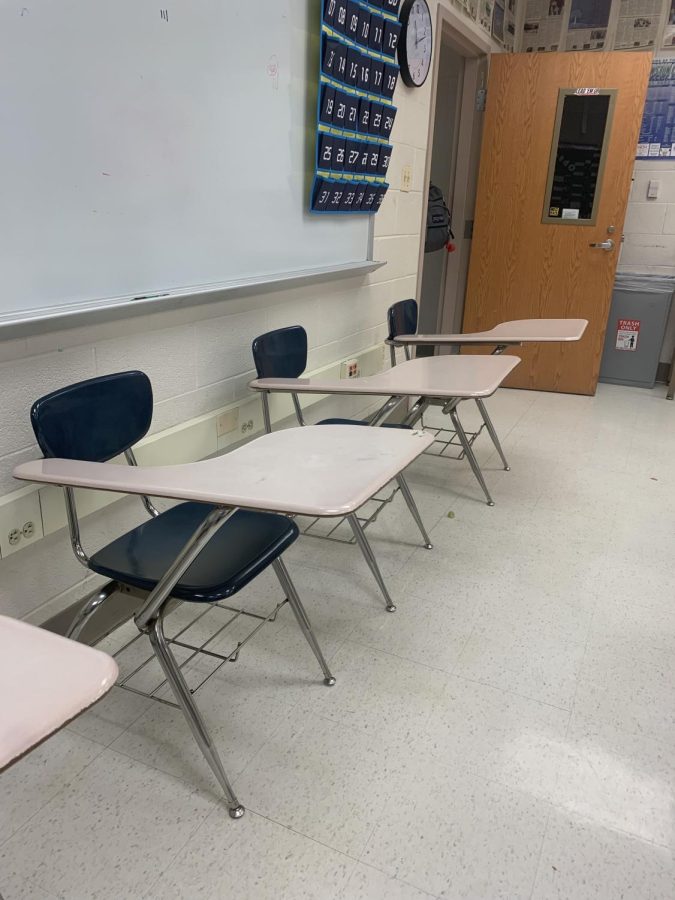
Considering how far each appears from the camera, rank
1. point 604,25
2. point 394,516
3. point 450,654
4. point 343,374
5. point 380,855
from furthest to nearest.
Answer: point 604,25, point 343,374, point 394,516, point 450,654, point 380,855

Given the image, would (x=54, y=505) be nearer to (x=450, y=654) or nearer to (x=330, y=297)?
(x=450, y=654)

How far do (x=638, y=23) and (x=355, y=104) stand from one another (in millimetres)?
3265

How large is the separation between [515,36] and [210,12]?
4.02 m

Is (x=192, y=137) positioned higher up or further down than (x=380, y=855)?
higher up

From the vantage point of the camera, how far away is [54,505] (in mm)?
1635

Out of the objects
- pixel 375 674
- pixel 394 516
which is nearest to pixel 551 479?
pixel 394 516

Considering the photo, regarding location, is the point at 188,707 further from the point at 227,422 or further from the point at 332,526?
the point at 332,526

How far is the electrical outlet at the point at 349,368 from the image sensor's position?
9.83 feet

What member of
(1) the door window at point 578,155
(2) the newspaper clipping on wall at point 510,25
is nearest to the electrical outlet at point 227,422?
(1) the door window at point 578,155

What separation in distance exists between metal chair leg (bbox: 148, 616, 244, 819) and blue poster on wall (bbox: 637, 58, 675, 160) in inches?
195

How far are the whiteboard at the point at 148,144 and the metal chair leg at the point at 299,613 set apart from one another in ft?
2.73

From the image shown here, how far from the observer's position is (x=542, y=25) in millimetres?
4887

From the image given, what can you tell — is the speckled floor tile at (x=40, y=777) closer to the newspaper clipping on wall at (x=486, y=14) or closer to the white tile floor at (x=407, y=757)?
the white tile floor at (x=407, y=757)

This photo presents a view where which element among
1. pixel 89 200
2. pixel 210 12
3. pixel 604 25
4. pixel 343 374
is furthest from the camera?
pixel 604 25
